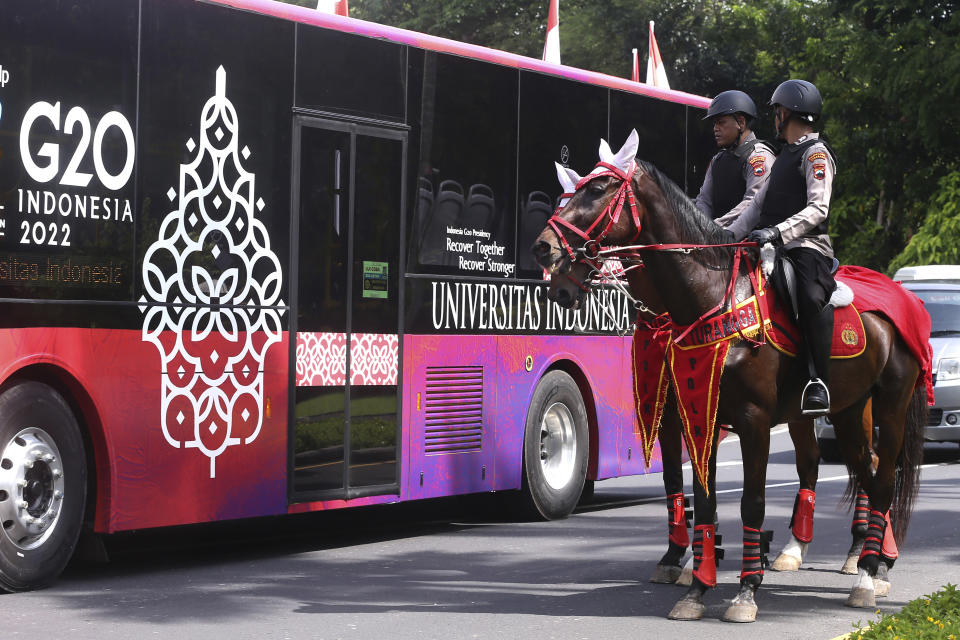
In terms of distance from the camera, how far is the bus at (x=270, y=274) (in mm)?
8391

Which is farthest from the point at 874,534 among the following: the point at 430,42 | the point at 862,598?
the point at 430,42

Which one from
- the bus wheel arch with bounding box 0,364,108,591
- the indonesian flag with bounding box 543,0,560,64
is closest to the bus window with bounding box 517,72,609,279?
the indonesian flag with bounding box 543,0,560,64

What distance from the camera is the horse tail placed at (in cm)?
907

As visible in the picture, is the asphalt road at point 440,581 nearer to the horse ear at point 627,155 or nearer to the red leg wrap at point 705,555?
the red leg wrap at point 705,555

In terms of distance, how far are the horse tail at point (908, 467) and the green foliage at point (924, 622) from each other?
1.67m

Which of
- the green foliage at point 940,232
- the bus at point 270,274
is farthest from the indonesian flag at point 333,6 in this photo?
the green foliage at point 940,232

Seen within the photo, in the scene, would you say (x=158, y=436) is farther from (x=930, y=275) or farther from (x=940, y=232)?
(x=940, y=232)

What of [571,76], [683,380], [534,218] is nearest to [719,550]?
[683,380]

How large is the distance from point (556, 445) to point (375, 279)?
2862mm

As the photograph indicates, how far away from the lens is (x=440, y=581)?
29.8 feet

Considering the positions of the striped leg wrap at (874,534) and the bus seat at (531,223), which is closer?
the striped leg wrap at (874,534)

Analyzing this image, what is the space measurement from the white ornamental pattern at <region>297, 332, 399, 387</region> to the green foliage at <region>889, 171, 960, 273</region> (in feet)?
64.2

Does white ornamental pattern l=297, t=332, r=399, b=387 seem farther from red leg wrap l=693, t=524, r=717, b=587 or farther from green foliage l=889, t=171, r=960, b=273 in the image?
green foliage l=889, t=171, r=960, b=273

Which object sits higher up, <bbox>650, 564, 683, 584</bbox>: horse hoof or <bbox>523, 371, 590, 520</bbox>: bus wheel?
<bbox>523, 371, 590, 520</bbox>: bus wheel
